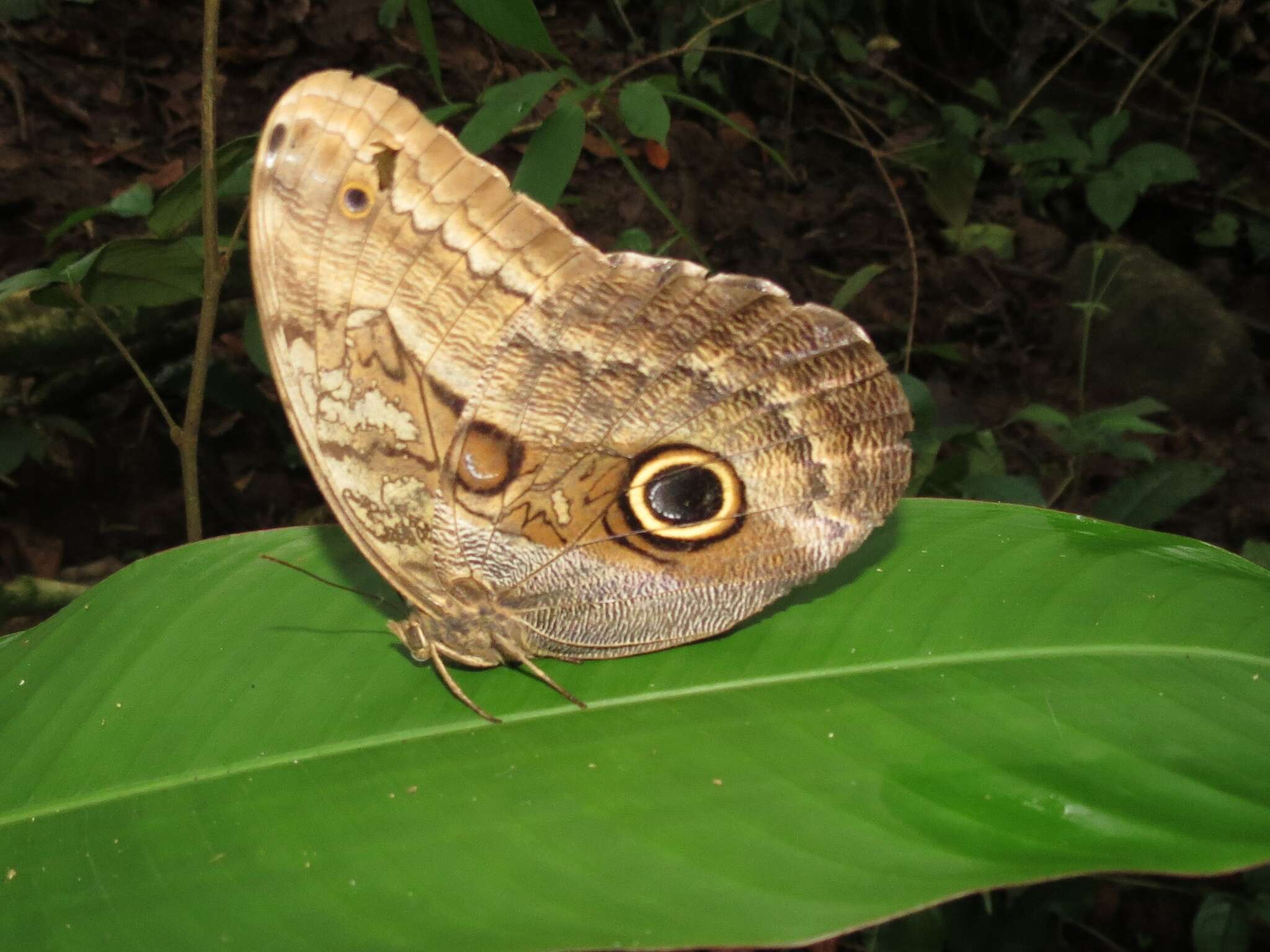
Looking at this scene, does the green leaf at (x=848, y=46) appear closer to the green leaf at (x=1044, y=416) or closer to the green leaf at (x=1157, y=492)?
the green leaf at (x=1044, y=416)

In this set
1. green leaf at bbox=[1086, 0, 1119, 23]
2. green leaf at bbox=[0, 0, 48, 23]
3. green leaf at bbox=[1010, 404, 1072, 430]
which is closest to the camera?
green leaf at bbox=[0, 0, 48, 23]

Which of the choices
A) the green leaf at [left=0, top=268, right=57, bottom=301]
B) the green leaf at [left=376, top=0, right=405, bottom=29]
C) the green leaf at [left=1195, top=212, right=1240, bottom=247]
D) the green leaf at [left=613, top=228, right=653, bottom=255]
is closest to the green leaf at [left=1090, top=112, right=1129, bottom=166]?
the green leaf at [left=1195, top=212, right=1240, bottom=247]

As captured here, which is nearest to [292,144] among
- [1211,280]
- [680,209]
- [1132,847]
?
[1132,847]

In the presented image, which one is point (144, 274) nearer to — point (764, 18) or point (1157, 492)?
point (1157, 492)

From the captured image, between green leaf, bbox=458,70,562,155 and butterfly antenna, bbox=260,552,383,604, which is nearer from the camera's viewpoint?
butterfly antenna, bbox=260,552,383,604

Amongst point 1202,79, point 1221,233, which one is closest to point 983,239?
point 1221,233

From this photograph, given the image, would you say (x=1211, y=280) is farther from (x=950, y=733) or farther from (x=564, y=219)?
(x=950, y=733)

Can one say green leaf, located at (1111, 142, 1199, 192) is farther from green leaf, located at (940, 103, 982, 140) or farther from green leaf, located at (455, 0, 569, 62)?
green leaf, located at (455, 0, 569, 62)
